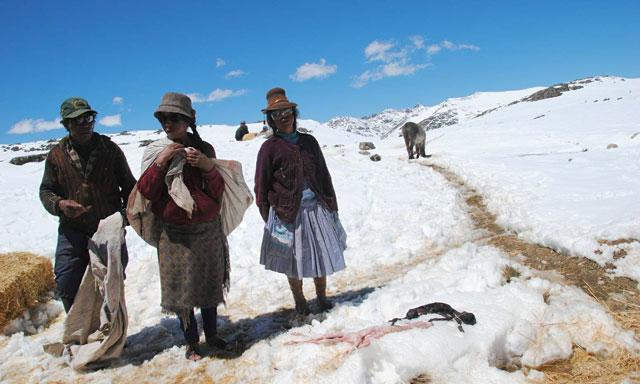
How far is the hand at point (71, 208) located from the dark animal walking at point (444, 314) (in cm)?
256

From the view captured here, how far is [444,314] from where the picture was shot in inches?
117

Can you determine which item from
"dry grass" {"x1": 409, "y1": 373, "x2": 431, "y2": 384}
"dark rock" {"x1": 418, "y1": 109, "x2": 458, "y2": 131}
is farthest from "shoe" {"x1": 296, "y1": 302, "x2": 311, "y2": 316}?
"dark rock" {"x1": 418, "y1": 109, "x2": 458, "y2": 131}

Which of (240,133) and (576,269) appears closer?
(576,269)

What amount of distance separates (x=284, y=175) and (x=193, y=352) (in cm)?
164

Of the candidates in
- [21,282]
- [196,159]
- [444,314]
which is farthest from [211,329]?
[21,282]

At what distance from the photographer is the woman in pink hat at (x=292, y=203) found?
3.72 m

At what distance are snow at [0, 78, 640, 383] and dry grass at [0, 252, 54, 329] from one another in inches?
5.8

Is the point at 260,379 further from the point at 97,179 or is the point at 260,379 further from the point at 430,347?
the point at 97,179

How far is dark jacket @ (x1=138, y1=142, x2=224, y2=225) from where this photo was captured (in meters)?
3.01

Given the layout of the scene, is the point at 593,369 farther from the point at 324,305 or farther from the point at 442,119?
the point at 442,119

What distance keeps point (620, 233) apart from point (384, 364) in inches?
142

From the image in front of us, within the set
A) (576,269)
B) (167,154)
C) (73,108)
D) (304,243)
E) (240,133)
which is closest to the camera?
(167,154)

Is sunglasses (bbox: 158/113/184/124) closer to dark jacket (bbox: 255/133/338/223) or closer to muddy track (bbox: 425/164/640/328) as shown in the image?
dark jacket (bbox: 255/133/338/223)

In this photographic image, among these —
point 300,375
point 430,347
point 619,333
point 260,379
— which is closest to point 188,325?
point 260,379
